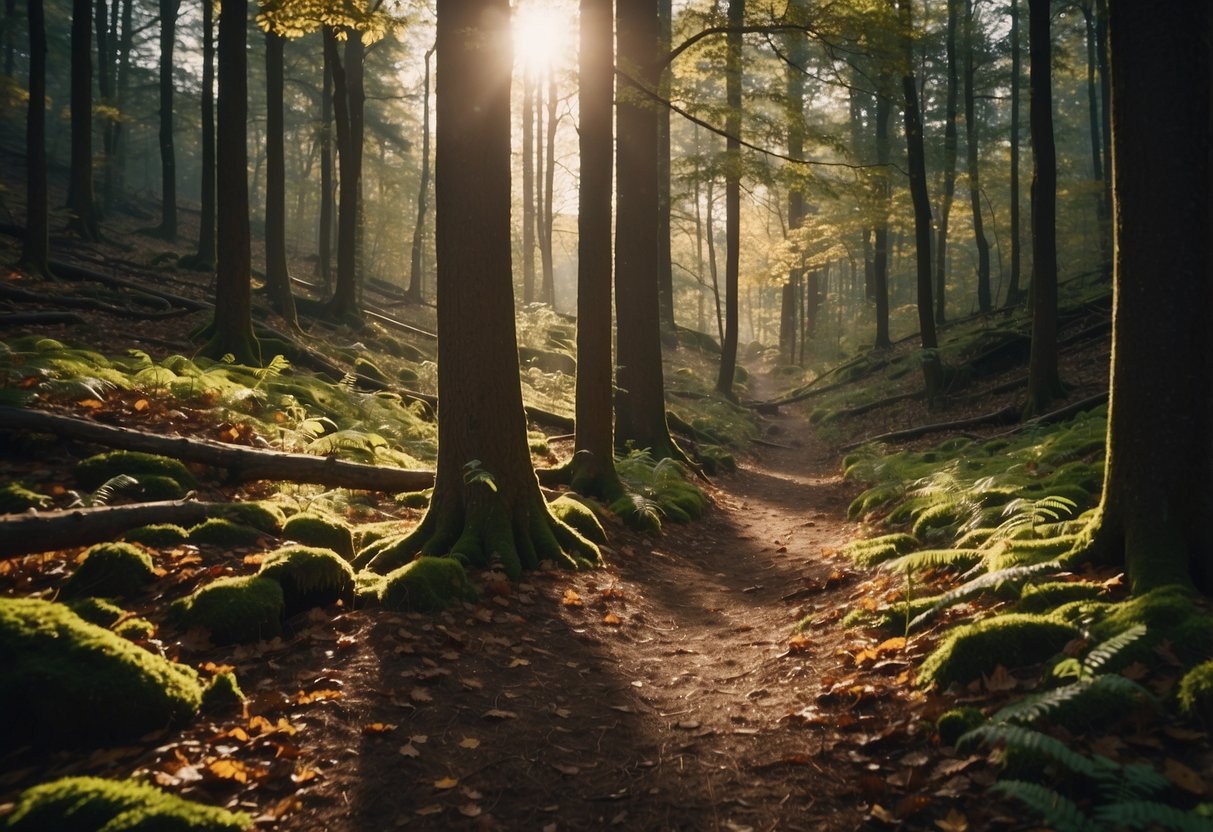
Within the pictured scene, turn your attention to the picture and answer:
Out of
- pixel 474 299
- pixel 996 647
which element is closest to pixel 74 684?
pixel 474 299

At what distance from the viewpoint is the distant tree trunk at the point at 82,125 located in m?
17.5

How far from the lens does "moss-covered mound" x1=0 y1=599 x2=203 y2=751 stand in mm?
3459

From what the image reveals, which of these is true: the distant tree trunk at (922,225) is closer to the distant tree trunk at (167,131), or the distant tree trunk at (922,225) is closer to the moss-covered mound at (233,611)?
the moss-covered mound at (233,611)

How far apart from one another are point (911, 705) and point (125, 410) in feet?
27.3

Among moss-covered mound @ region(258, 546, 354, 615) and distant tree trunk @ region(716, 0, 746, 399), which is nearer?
moss-covered mound @ region(258, 546, 354, 615)

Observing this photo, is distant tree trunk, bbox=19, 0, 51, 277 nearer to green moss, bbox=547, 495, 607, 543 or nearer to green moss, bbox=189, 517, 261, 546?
green moss, bbox=189, 517, 261, 546

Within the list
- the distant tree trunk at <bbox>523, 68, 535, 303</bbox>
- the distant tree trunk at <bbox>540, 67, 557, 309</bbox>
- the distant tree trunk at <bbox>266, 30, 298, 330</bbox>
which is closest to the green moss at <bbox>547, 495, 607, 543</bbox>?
the distant tree trunk at <bbox>266, 30, 298, 330</bbox>

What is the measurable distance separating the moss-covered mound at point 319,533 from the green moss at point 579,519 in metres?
2.25

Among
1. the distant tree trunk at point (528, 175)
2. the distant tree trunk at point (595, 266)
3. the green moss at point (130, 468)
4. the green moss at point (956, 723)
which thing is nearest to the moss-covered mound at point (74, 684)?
the green moss at point (130, 468)

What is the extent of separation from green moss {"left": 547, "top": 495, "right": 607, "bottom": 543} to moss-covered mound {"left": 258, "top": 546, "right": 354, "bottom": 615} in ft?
9.30

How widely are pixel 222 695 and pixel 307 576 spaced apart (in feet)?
4.48

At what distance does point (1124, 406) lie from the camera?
4562mm

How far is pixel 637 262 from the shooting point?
12.4m

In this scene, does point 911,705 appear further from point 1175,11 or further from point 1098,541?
point 1175,11
